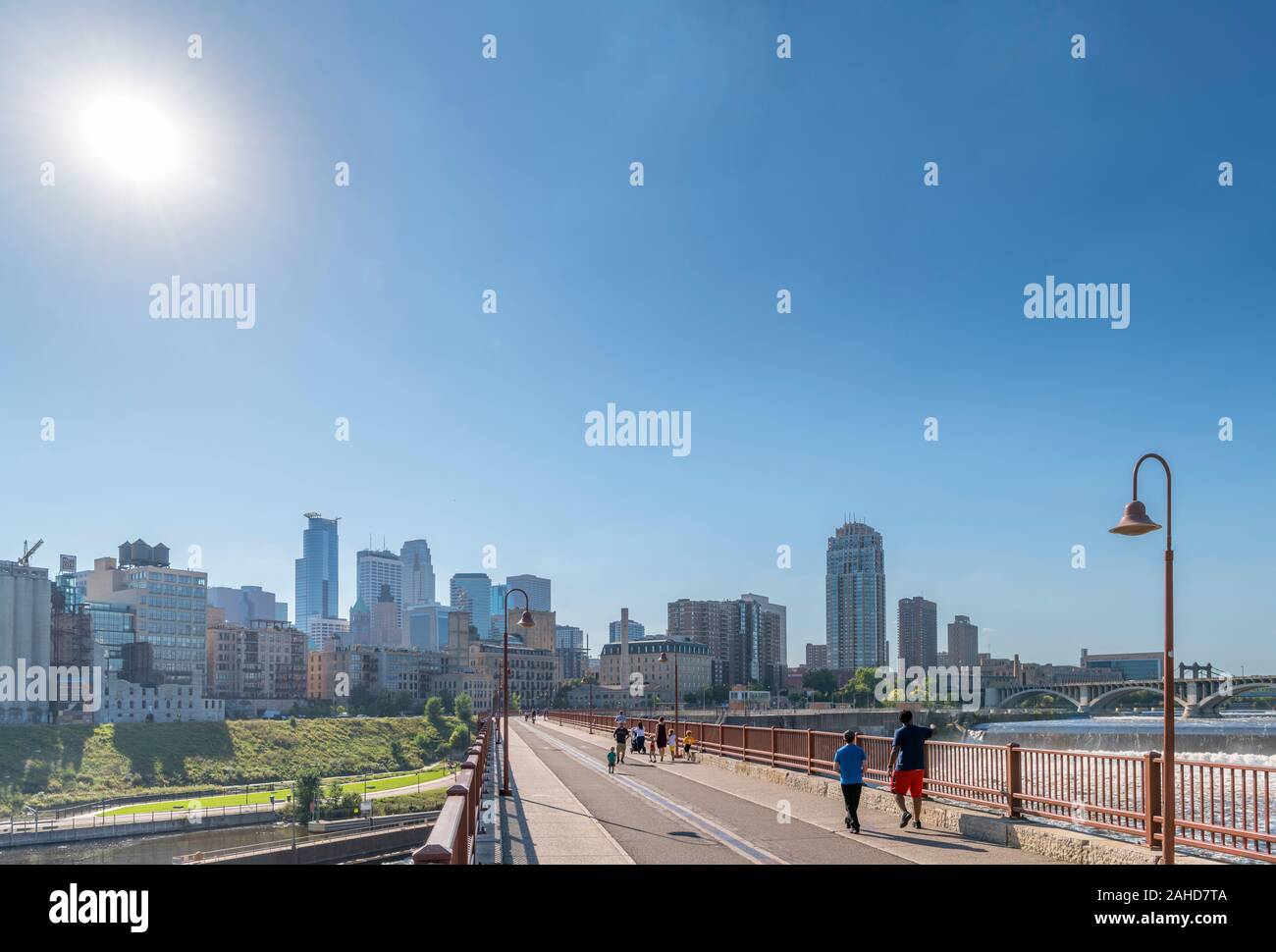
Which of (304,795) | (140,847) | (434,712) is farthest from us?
(434,712)

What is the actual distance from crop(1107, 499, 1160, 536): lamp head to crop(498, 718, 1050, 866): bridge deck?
438 cm

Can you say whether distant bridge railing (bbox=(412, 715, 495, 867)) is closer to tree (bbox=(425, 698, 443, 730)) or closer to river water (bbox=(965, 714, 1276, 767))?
river water (bbox=(965, 714, 1276, 767))

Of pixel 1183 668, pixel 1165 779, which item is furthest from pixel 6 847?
pixel 1183 668

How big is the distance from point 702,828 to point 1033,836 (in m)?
5.71

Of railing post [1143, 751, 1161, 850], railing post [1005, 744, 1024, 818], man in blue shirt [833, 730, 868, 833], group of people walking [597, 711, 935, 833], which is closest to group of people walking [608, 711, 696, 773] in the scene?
man in blue shirt [833, 730, 868, 833]

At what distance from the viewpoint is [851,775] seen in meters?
16.8

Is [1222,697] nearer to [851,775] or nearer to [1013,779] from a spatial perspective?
[851,775]

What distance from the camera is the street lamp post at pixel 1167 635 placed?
1125cm

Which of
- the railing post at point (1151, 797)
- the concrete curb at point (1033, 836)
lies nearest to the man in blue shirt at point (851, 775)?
the concrete curb at point (1033, 836)

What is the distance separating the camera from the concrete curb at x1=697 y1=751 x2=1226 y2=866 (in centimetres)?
1178

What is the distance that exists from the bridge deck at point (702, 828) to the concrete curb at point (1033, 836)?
23 centimetres

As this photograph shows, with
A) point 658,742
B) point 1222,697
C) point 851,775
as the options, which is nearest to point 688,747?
point 658,742

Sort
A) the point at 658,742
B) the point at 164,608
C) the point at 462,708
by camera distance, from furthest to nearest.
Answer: the point at 164,608, the point at 462,708, the point at 658,742
